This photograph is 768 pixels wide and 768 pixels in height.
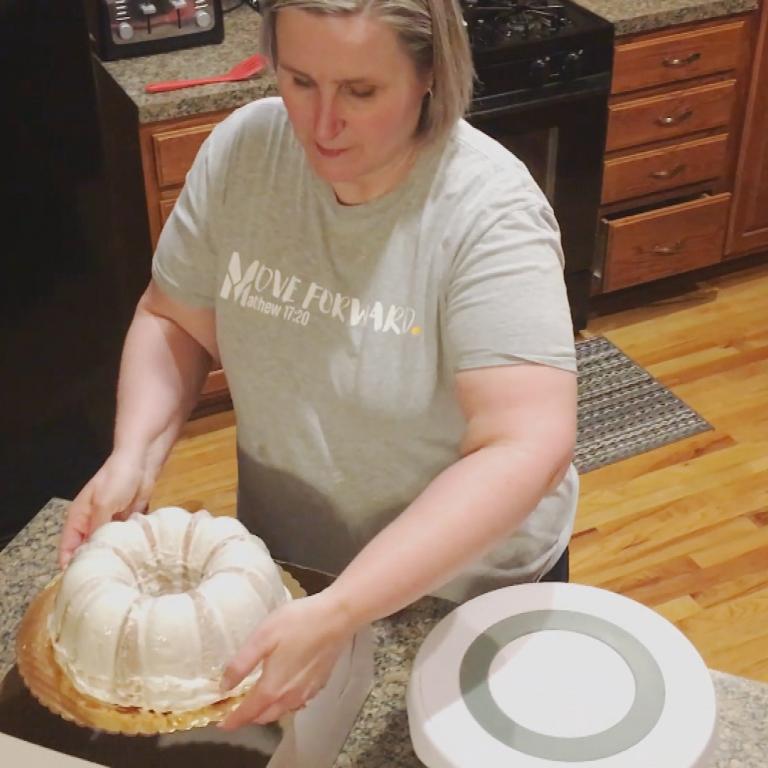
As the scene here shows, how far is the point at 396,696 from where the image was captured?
0.95 m

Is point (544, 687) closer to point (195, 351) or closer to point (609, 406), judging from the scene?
point (195, 351)

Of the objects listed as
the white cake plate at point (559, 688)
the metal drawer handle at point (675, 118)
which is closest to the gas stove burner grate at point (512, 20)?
the metal drawer handle at point (675, 118)

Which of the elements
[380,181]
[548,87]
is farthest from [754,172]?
[380,181]

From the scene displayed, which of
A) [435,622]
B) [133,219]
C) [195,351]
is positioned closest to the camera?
[435,622]

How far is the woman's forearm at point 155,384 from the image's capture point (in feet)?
3.72

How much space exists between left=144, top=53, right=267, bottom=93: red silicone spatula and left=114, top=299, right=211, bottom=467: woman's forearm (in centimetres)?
119

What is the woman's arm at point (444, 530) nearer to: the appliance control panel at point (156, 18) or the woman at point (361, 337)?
the woman at point (361, 337)

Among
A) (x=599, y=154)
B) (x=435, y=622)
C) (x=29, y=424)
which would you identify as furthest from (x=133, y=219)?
(x=435, y=622)

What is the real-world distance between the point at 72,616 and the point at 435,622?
1.09 ft

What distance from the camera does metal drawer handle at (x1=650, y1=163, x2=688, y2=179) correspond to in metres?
3.02

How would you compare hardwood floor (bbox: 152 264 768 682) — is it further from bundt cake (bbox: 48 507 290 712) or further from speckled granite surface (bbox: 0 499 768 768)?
bundt cake (bbox: 48 507 290 712)

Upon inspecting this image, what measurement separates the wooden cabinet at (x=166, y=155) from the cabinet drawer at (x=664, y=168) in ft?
3.71

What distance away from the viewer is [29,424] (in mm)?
2328

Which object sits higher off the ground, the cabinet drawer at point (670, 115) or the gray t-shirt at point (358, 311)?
the gray t-shirt at point (358, 311)
